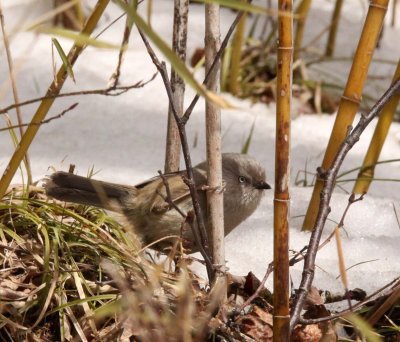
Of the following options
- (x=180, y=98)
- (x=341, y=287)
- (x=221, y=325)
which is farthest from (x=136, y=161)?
(x=221, y=325)

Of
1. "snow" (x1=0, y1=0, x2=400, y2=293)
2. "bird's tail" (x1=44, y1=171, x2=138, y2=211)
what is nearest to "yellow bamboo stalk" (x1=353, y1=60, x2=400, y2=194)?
"snow" (x1=0, y1=0, x2=400, y2=293)

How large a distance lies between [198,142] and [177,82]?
4.19ft

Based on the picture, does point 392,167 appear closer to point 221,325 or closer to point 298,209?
point 298,209

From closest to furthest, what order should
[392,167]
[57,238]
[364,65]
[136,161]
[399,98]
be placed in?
1. [57,238]
2. [364,65]
3. [399,98]
4. [136,161]
5. [392,167]

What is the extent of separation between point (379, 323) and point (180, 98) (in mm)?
933

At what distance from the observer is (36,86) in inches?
166

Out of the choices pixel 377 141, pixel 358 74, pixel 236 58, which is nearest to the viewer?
pixel 358 74

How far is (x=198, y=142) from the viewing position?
162 inches

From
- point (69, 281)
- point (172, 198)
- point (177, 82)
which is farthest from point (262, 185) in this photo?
point (69, 281)

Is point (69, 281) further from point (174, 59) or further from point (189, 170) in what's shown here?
point (174, 59)

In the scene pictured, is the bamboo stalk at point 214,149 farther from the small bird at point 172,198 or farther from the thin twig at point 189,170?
the small bird at point 172,198

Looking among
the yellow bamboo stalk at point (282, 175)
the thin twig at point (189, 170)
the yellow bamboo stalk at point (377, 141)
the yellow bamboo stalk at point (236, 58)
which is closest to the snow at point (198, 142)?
the yellow bamboo stalk at point (236, 58)

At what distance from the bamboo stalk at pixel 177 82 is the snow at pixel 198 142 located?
0.37 m

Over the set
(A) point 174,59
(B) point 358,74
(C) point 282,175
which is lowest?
(C) point 282,175
